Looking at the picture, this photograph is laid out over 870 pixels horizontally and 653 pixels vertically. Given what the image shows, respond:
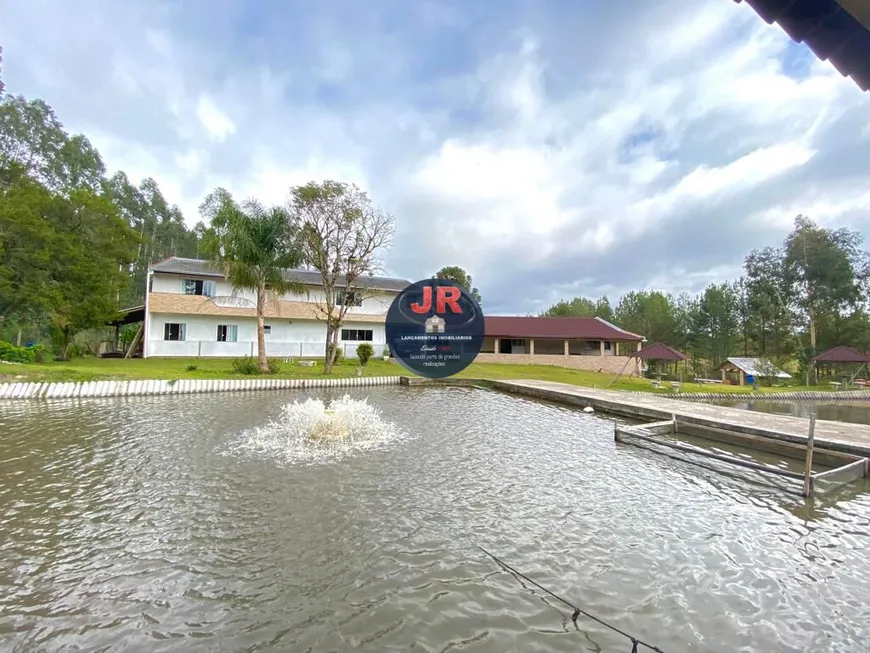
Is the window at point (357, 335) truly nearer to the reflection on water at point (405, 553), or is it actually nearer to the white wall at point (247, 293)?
the white wall at point (247, 293)

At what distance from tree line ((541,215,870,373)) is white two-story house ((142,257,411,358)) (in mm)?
36077

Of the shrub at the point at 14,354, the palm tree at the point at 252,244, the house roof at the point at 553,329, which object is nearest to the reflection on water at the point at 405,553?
the palm tree at the point at 252,244

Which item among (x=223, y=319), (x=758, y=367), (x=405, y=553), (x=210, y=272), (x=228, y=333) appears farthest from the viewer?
(x=758, y=367)

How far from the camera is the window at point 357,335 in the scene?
30.5 meters

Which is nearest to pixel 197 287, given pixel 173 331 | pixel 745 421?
pixel 173 331

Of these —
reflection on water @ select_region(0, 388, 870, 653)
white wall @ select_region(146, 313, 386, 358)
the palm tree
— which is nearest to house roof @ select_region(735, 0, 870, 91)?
reflection on water @ select_region(0, 388, 870, 653)

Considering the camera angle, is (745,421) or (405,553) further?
(745,421)

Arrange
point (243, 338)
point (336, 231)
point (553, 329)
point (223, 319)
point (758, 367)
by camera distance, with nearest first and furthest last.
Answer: point (336, 231) < point (223, 319) < point (243, 338) < point (758, 367) < point (553, 329)

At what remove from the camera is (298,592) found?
3.55 meters

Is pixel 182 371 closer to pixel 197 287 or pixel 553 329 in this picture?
pixel 197 287

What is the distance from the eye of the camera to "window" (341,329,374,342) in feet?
100.0

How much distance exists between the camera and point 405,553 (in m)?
4.23

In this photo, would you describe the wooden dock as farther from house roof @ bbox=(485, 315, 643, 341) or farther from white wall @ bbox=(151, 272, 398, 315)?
house roof @ bbox=(485, 315, 643, 341)

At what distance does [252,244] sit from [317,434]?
13.4 metres
